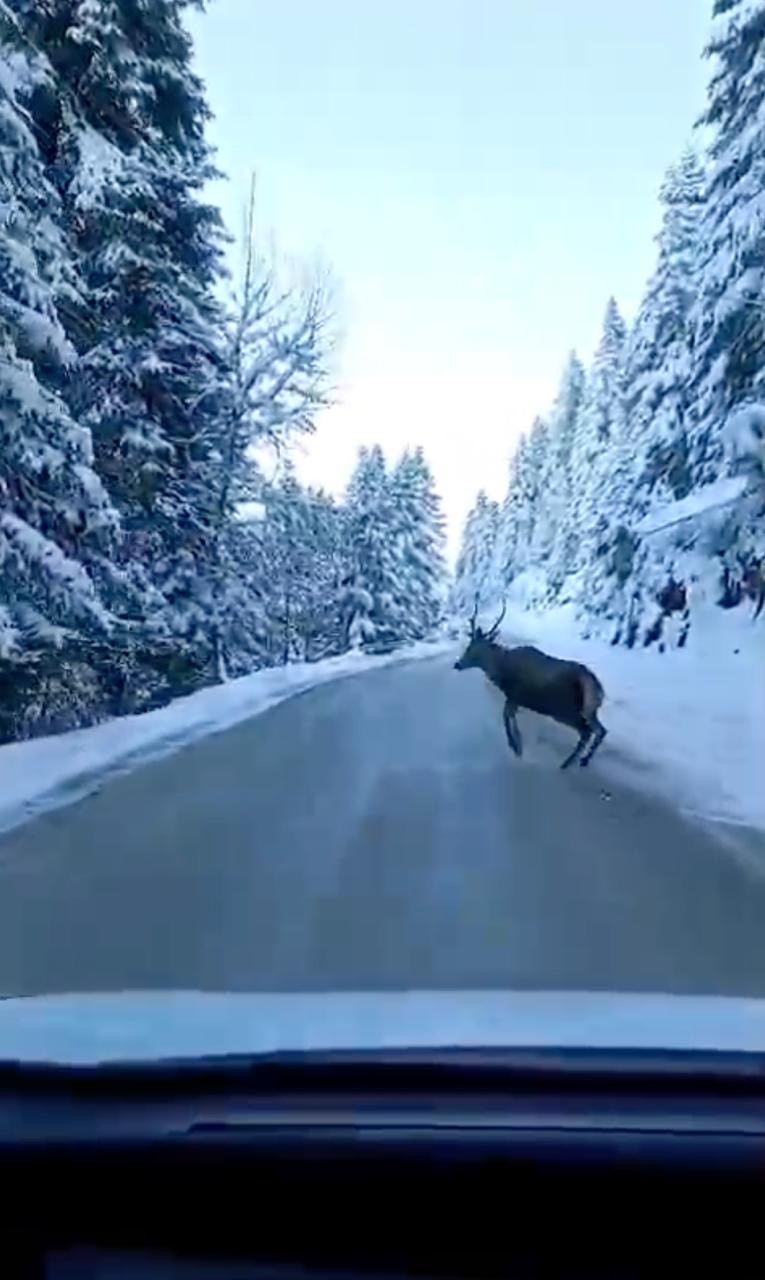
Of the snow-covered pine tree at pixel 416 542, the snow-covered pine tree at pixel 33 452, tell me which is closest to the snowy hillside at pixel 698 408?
the snow-covered pine tree at pixel 33 452

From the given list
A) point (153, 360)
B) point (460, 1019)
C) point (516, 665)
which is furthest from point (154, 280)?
point (460, 1019)

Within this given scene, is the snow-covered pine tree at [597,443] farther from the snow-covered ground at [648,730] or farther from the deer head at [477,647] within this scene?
the deer head at [477,647]

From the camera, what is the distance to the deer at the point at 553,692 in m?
13.8

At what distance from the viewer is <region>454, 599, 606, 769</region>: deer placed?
45.4ft

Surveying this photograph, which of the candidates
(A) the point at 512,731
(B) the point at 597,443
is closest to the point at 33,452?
(A) the point at 512,731

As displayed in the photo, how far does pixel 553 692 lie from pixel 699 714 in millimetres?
5717

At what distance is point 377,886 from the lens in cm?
788

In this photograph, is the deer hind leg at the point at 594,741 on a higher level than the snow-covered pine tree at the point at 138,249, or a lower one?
lower

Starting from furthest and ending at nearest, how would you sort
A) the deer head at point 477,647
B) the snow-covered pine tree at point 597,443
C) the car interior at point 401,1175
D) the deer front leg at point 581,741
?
the snow-covered pine tree at point 597,443 < the deer head at point 477,647 < the deer front leg at point 581,741 < the car interior at point 401,1175

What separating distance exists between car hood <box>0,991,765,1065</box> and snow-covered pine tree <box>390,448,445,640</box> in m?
59.0

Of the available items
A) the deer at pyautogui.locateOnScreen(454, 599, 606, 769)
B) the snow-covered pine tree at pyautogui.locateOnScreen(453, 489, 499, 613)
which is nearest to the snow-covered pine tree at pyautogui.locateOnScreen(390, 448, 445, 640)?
the snow-covered pine tree at pyautogui.locateOnScreen(453, 489, 499, 613)

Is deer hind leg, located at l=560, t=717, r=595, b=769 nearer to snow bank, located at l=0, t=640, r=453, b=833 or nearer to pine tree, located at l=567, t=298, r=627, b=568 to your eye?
snow bank, located at l=0, t=640, r=453, b=833

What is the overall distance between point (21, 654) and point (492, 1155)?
12158 mm

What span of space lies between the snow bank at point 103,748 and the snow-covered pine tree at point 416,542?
38112 millimetres
